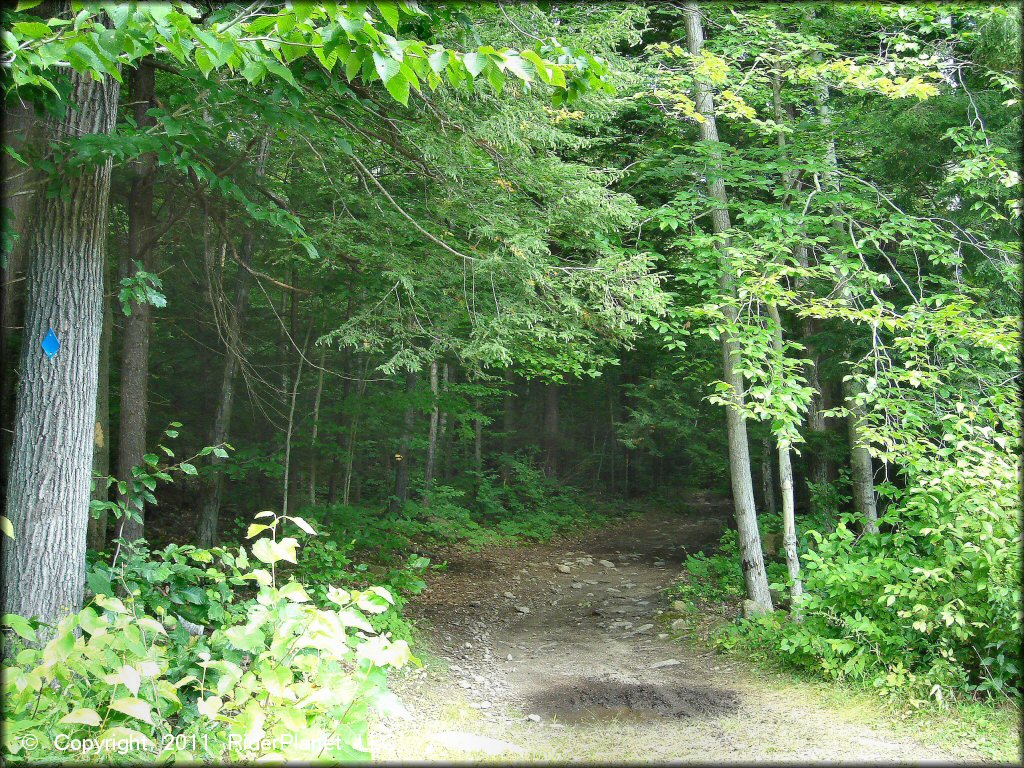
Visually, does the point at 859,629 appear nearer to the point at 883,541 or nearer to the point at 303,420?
the point at 883,541

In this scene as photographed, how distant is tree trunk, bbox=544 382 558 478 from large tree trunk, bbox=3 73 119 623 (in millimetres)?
16131

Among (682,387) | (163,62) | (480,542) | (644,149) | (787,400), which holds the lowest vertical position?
(480,542)

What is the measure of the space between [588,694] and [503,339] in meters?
3.36

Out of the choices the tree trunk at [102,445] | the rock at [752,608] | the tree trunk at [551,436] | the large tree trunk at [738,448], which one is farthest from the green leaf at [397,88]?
the tree trunk at [551,436]

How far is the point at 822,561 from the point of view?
18.1ft

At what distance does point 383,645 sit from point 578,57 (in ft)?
8.63

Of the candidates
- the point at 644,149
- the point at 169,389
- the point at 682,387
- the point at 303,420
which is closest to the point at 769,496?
the point at 682,387

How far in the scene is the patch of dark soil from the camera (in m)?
5.14

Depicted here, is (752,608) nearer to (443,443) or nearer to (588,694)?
(588,694)

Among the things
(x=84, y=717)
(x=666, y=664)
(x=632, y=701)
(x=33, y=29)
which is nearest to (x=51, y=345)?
(x=33, y=29)

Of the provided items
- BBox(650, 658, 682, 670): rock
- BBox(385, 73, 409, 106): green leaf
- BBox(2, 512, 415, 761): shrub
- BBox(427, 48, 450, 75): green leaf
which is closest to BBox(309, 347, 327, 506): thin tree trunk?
BBox(650, 658, 682, 670): rock

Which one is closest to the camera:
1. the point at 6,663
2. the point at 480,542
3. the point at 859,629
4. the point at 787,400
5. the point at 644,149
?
the point at 6,663

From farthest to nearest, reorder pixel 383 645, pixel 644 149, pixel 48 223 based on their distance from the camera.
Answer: pixel 644 149 → pixel 48 223 → pixel 383 645

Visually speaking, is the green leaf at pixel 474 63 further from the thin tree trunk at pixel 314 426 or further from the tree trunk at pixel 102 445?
the thin tree trunk at pixel 314 426
